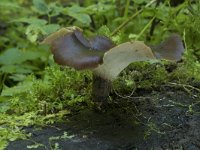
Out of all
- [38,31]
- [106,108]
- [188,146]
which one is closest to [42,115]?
[106,108]

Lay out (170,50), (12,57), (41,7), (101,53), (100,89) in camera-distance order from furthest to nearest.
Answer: (12,57) < (41,7) < (100,89) < (170,50) < (101,53)

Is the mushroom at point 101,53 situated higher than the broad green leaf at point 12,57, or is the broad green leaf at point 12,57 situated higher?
the mushroom at point 101,53

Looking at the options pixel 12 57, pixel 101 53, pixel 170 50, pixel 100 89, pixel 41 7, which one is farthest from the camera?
pixel 12 57

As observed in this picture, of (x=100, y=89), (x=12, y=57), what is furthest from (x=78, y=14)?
(x=100, y=89)

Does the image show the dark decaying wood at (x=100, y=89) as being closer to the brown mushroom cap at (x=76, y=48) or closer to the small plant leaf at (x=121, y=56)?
the small plant leaf at (x=121, y=56)

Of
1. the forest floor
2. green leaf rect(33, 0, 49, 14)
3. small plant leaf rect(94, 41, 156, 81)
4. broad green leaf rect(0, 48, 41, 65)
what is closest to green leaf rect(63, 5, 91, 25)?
green leaf rect(33, 0, 49, 14)

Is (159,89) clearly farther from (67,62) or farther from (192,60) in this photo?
(67,62)

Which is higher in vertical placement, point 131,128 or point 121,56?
point 121,56

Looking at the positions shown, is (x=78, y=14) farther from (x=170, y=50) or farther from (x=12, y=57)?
(x=170, y=50)

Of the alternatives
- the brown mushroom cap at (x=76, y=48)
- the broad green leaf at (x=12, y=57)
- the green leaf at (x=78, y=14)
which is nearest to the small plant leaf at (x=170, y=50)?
the brown mushroom cap at (x=76, y=48)
